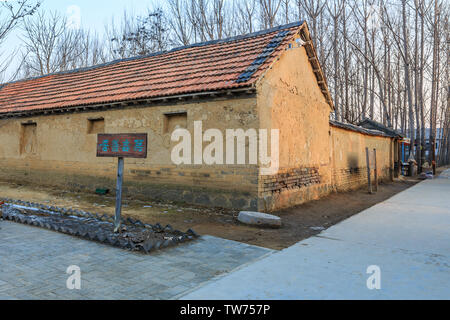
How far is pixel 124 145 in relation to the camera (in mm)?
5430

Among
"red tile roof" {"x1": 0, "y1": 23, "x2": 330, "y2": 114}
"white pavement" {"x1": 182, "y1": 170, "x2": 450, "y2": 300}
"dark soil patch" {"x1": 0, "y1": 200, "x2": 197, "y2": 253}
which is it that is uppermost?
"red tile roof" {"x1": 0, "y1": 23, "x2": 330, "y2": 114}

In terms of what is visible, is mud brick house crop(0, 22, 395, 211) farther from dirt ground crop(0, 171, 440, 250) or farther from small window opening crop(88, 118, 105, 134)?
dirt ground crop(0, 171, 440, 250)

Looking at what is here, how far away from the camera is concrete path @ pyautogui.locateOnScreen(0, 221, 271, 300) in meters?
3.26

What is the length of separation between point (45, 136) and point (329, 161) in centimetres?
1105

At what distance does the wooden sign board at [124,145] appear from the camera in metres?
5.27

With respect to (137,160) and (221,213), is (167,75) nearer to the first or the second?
(137,160)

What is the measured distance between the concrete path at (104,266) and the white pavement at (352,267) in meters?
0.35

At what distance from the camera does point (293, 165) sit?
9461 mm

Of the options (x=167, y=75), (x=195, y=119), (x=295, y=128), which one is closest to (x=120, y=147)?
(x=195, y=119)

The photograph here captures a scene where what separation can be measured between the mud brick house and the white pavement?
9.29 ft

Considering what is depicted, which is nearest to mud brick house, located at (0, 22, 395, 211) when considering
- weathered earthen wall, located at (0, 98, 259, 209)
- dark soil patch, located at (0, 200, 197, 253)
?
weathered earthen wall, located at (0, 98, 259, 209)

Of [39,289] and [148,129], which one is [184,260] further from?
[148,129]
